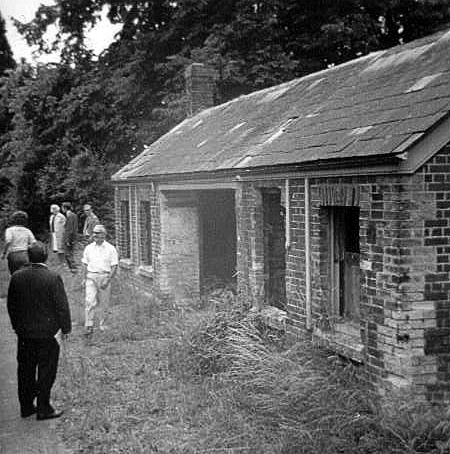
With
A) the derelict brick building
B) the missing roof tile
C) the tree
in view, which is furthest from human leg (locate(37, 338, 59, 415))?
the tree

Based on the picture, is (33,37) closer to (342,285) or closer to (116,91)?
(116,91)

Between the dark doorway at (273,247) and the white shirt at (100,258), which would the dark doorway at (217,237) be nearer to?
the white shirt at (100,258)

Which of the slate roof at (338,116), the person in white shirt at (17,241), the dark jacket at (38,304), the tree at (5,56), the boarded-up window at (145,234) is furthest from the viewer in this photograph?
the tree at (5,56)

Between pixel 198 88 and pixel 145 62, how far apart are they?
A: 6.26m

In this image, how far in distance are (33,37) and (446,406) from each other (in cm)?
2450

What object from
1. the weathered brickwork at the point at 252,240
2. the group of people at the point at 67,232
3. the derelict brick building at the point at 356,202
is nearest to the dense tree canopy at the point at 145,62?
the group of people at the point at 67,232

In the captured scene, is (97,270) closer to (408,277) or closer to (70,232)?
(408,277)

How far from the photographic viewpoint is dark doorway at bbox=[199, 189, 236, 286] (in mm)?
14250

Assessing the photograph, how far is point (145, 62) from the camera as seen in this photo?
24500mm

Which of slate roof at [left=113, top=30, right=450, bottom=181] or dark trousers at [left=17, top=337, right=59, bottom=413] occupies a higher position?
slate roof at [left=113, top=30, right=450, bottom=181]

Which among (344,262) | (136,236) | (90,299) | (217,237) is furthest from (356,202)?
(136,236)

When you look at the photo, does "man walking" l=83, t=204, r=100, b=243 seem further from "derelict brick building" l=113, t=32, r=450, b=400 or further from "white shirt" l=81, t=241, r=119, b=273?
"white shirt" l=81, t=241, r=119, b=273

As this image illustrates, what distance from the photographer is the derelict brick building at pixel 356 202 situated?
21.0 feet

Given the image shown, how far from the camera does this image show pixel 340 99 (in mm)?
9227
